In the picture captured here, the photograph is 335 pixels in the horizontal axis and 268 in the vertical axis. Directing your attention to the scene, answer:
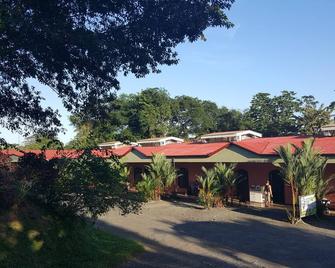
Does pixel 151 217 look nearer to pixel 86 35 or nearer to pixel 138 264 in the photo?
pixel 138 264

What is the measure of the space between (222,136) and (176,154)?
14.9ft

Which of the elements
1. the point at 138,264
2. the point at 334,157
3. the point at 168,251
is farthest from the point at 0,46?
the point at 334,157

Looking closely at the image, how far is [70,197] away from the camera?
10.5m

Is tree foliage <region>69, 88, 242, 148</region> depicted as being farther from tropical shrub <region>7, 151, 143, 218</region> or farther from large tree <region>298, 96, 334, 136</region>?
tropical shrub <region>7, 151, 143, 218</region>

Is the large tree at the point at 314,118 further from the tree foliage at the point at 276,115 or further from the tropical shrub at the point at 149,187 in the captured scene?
the tropical shrub at the point at 149,187

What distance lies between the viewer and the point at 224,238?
15.9 meters

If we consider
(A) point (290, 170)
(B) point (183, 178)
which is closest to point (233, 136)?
(B) point (183, 178)

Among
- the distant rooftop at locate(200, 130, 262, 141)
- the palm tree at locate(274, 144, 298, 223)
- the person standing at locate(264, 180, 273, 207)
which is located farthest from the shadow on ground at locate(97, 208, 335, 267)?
the distant rooftop at locate(200, 130, 262, 141)

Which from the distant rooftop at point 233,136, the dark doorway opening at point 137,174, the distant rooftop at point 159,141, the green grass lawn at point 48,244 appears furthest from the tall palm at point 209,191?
the distant rooftop at point 159,141

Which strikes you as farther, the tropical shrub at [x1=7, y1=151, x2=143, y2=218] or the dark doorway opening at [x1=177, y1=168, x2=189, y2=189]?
the dark doorway opening at [x1=177, y1=168, x2=189, y2=189]

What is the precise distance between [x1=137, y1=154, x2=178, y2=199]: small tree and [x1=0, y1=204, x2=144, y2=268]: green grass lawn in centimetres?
1432

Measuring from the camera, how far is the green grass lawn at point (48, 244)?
10609 millimetres

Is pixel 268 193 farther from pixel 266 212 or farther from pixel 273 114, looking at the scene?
pixel 273 114

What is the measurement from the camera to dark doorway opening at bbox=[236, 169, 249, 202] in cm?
2572
